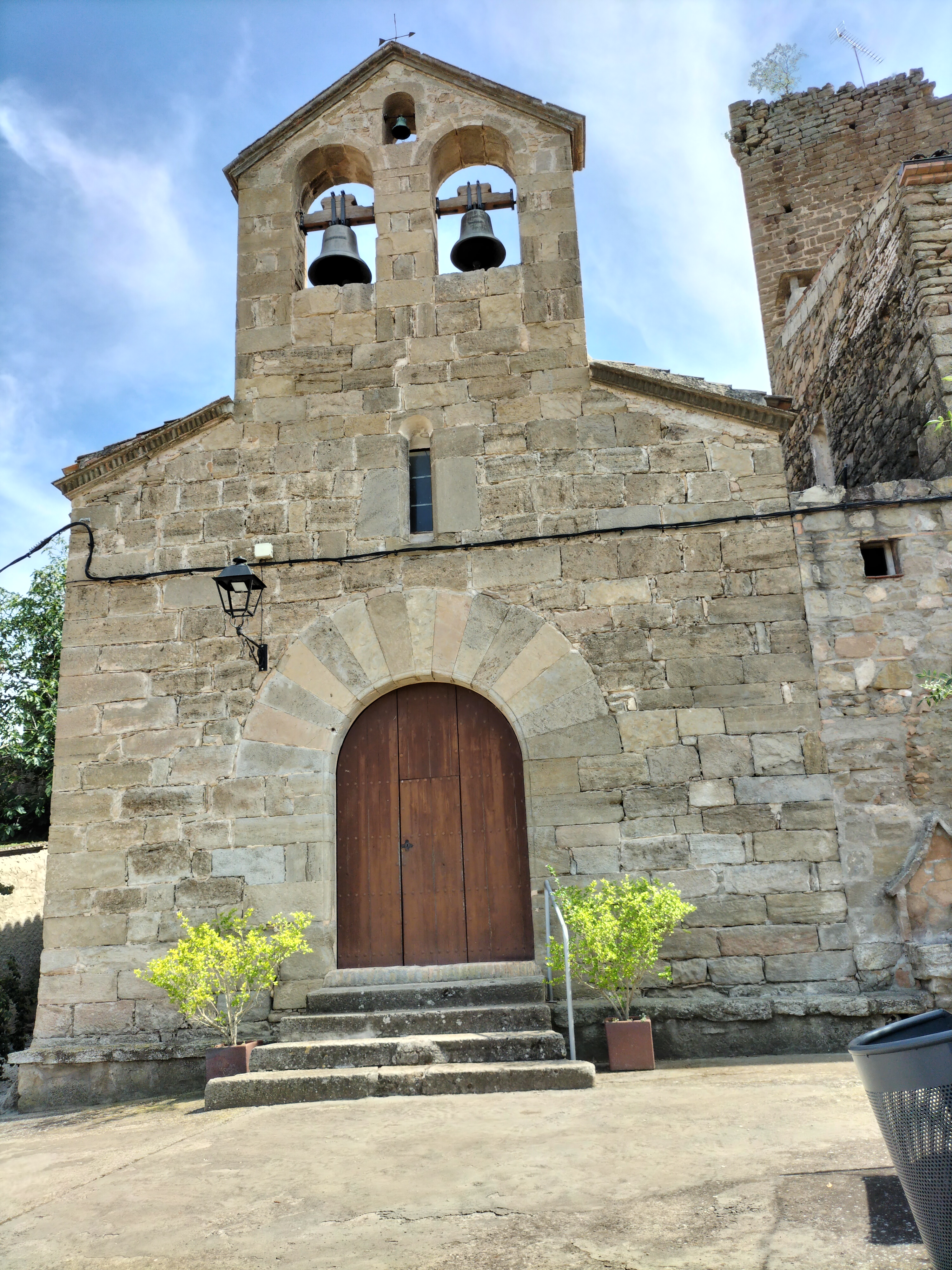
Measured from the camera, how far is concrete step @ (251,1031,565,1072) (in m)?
5.58

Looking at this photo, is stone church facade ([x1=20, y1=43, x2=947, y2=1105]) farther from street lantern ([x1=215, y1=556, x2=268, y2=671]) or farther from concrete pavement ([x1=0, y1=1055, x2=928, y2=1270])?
concrete pavement ([x1=0, y1=1055, x2=928, y2=1270])

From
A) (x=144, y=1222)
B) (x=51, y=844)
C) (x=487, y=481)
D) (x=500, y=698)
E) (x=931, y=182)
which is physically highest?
(x=931, y=182)

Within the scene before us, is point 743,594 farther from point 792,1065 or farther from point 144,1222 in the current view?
point 144,1222

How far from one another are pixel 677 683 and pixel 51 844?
4534 mm

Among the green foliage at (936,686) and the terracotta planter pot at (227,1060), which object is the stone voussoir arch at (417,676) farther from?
the green foliage at (936,686)

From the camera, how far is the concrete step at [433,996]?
613 centimetres

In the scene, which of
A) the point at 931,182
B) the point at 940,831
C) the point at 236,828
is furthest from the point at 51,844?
the point at 931,182

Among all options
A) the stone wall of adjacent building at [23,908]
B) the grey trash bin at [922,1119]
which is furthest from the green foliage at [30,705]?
the grey trash bin at [922,1119]

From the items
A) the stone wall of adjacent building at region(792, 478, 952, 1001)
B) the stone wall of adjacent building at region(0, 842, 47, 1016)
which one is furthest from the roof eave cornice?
the stone wall of adjacent building at region(0, 842, 47, 1016)

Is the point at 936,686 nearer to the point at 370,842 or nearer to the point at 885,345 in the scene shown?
the point at 885,345

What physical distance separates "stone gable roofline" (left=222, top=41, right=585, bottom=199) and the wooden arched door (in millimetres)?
4638

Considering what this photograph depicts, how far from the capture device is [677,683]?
6.73 meters

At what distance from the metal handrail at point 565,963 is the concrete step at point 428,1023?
0.19 m

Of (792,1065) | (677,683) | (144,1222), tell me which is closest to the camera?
(144,1222)
